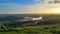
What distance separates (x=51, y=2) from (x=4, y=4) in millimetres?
490

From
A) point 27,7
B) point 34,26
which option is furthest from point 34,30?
point 27,7

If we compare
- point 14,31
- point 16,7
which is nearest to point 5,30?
point 14,31

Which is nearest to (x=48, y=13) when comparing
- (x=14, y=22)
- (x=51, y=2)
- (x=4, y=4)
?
(x=51, y=2)

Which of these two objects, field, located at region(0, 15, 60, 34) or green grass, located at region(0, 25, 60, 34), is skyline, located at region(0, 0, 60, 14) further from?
green grass, located at region(0, 25, 60, 34)

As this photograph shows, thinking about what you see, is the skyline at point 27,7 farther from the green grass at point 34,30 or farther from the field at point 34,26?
the green grass at point 34,30

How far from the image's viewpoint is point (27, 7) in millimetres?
1544

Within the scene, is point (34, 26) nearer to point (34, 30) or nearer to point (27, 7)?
point (34, 30)

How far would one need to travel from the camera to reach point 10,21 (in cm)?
153

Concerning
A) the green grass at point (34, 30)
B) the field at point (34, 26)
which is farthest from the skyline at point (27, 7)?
the green grass at point (34, 30)

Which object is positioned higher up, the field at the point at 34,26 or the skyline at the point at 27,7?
the skyline at the point at 27,7

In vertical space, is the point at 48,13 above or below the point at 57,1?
below

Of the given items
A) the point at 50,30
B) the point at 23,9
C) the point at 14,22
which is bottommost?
the point at 50,30

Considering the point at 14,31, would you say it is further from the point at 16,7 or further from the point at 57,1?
the point at 57,1

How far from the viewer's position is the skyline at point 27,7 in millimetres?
1537
